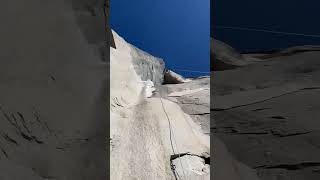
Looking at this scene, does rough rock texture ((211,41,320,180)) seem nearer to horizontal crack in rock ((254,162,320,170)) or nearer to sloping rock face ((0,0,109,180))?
horizontal crack in rock ((254,162,320,170))

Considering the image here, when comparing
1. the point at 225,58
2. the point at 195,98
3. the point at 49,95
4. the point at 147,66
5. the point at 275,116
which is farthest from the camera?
the point at 147,66

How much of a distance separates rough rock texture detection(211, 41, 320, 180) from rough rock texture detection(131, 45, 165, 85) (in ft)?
10.9

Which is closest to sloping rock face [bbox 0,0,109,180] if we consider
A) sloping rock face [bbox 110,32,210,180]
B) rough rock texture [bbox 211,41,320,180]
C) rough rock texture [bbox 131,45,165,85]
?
sloping rock face [bbox 110,32,210,180]

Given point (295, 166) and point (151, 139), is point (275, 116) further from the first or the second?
point (151, 139)

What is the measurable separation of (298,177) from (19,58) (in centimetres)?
210

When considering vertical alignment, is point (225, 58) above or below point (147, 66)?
below

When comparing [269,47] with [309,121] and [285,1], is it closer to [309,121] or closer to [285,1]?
[285,1]

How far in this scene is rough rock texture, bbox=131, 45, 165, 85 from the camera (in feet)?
21.4

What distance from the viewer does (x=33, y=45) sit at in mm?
1819

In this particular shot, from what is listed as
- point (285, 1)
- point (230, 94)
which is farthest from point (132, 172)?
point (285, 1)

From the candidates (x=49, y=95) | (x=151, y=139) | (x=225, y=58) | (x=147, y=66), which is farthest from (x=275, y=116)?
(x=147, y=66)

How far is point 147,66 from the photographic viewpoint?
6863 millimetres

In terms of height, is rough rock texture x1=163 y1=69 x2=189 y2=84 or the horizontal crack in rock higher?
rough rock texture x1=163 y1=69 x2=189 y2=84

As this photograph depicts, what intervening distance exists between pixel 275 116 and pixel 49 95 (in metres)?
1.84
